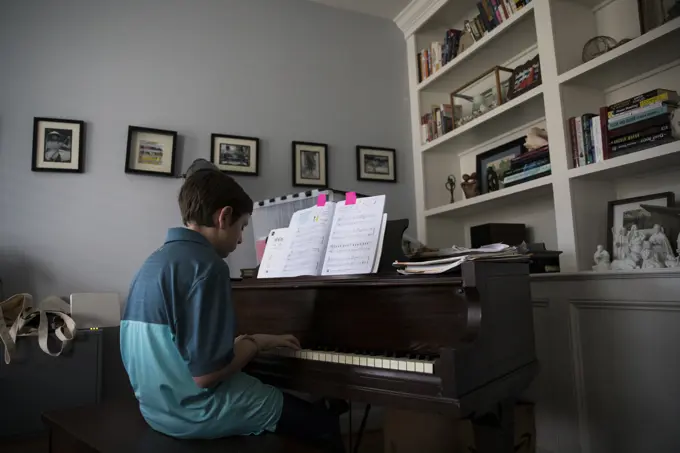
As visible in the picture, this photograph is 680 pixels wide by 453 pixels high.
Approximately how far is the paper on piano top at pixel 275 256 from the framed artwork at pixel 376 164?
1387 millimetres

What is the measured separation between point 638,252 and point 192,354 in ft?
5.77

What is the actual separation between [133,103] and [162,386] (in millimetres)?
2058

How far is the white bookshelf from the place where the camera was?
2.12 metres

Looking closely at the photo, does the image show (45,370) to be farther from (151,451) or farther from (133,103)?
(133,103)

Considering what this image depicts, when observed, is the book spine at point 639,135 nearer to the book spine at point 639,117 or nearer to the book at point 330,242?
the book spine at point 639,117

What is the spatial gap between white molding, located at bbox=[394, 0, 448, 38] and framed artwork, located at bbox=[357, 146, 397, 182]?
0.94m

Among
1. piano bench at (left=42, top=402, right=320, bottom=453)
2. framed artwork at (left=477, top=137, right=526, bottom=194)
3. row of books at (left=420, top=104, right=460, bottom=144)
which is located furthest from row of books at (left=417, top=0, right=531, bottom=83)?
piano bench at (left=42, top=402, right=320, bottom=453)

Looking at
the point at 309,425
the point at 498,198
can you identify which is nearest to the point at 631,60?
the point at 498,198

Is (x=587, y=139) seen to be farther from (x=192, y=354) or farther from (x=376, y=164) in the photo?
(x=192, y=354)

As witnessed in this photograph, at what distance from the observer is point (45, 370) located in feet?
6.98

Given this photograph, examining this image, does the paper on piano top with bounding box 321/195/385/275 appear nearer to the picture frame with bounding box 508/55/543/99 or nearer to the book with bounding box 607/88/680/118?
the book with bounding box 607/88/680/118

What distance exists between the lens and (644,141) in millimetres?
1972

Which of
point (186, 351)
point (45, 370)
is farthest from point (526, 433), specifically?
point (45, 370)

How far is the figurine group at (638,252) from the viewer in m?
1.89
